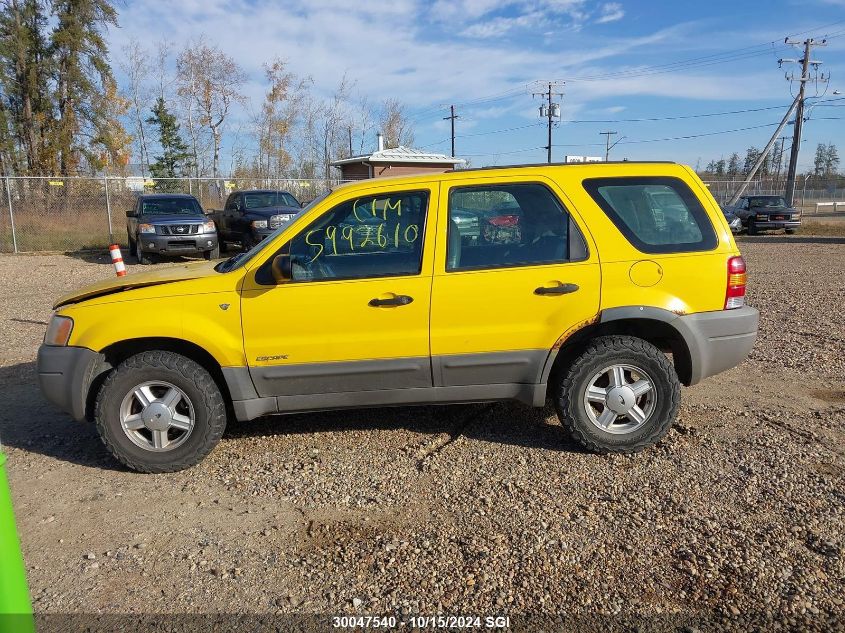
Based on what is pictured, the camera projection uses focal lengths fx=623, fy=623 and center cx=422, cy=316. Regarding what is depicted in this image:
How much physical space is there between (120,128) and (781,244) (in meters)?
31.5

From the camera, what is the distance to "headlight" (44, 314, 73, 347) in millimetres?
3947

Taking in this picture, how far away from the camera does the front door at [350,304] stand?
12.7 ft

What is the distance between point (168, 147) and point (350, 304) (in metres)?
36.2

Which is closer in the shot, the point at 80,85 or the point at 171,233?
the point at 171,233

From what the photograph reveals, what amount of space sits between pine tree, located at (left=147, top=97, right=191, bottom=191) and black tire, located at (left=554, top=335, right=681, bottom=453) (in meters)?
36.0

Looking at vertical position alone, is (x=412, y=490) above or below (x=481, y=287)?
below

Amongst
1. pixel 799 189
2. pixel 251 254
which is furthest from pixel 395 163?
pixel 799 189

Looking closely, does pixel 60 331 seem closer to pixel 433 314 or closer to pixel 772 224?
pixel 433 314

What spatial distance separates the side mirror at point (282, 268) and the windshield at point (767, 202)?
83.0ft

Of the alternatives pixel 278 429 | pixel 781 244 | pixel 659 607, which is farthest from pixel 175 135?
pixel 659 607

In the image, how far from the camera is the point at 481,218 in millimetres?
A: 4047

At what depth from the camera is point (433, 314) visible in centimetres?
390

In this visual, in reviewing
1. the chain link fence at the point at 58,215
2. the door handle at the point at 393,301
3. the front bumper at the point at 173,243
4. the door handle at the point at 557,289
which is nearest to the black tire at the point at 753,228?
the chain link fence at the point at 58,215

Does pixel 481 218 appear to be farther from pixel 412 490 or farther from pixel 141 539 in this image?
pixel 141 539
